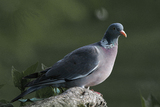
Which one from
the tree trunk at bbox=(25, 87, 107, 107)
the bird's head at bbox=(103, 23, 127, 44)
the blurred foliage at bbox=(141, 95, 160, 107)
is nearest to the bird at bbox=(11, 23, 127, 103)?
the bird's head at bbox=(103, 23, 127, 44)

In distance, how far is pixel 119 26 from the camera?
788mm

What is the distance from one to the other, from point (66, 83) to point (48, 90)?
73 mm

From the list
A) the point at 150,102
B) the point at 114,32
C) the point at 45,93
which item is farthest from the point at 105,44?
the point at 150,102

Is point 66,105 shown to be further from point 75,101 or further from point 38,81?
point 38,81

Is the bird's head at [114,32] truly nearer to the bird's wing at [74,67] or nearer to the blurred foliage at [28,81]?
the bird's wing at [74,67]

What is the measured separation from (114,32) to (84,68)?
0.61 ft

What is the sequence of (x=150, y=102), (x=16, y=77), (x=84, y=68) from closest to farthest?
(x=150, y=102)
(x=16, y=77)
(x=84, y=68)

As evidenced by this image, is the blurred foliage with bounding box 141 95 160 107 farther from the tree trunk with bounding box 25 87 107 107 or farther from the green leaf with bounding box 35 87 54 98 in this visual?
the green leaf with bounding box 35 87 54 98

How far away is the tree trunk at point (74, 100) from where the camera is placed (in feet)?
1.51

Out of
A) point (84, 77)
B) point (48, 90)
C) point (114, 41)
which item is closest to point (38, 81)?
point (48, 90)

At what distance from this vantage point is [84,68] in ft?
2.44

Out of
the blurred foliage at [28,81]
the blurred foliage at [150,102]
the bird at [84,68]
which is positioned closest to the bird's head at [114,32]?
the bird at [84,68]

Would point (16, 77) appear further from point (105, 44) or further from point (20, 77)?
point (105, 44)

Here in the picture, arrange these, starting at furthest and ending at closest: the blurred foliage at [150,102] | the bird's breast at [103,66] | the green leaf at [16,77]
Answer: the bird's breast at [103,66]
the green leaf at [16,77]
the blurred foliage at [150,102]
